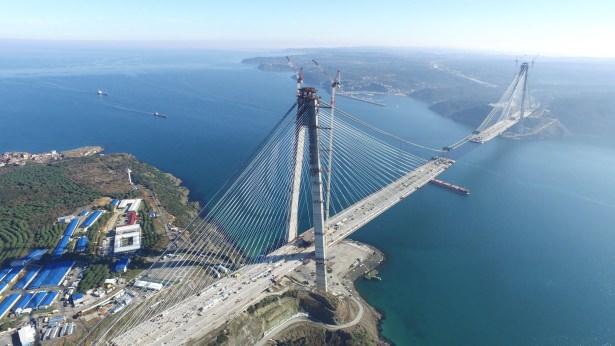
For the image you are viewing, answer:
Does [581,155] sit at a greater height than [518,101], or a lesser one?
lesser

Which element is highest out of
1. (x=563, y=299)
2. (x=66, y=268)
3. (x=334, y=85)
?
(x=334, y=85)

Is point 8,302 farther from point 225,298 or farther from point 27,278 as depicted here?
point 225,298

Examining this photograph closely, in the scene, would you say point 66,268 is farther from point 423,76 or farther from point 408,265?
point 423,76

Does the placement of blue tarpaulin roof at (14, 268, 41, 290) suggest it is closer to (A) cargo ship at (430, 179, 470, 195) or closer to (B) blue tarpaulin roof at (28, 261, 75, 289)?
(B) blue tarpaulin roof at (28, 261, 75, 289)

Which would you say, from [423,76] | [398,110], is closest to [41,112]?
[398,110]

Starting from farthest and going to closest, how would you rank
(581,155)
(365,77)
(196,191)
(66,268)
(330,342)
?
1. (365,77)
2. (581,155)
3. (196,191)
4. (66,268)
5. (330,342)
